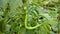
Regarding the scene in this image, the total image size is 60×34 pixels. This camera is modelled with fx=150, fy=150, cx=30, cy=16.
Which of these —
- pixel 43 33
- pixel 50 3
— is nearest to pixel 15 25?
pixel 43 33

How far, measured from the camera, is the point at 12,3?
473 mm

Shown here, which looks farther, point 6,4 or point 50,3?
point 50,3

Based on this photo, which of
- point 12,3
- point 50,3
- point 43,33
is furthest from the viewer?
point 50,3

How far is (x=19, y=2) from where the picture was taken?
474mm

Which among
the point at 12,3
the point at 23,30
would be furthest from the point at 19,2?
the point at 23,30

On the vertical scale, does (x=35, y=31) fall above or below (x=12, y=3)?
below

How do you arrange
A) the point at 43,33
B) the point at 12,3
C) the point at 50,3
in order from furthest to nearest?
the point at 50,3, the point at 43,33, the point at 12,3

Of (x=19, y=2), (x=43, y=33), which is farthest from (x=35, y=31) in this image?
(x=19, y=2)

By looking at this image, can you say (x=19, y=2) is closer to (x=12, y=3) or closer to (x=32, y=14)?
(x=12, y=3)

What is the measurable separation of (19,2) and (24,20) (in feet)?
0.32

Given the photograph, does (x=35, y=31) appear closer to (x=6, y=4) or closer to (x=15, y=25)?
(x=15, y=25)

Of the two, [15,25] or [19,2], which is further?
[15,25]

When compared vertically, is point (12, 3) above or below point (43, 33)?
above

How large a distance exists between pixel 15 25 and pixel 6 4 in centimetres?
14
